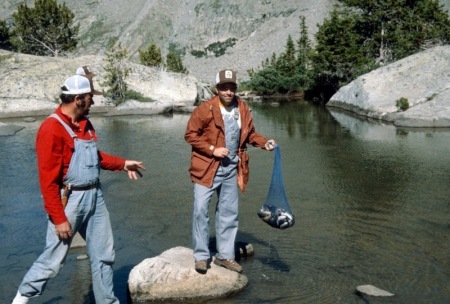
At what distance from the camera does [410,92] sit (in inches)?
1072

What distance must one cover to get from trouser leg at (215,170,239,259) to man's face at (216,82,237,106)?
2.84 ft

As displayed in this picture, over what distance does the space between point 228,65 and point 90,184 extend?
71.8 m

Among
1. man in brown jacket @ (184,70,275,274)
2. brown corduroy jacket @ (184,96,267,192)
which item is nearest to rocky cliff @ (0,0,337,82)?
man in brown jacket @ (184,70,275,274)

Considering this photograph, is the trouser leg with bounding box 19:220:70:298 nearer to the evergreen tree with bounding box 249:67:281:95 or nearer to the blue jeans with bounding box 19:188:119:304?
the blue jeans with bounding box 19:188:119:304

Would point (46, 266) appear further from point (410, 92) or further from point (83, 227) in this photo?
point (410, 92)

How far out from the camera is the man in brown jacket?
20.9ft

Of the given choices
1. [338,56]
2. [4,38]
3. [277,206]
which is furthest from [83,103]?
[4,38]

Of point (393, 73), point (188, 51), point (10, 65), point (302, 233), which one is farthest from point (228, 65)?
point (302, 233)

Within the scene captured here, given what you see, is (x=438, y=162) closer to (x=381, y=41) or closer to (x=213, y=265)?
(x=213, y=265)

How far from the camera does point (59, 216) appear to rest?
4.91 m

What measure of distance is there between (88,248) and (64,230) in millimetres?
508

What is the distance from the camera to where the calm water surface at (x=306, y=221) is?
22.4 ft

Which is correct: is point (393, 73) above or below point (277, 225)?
above

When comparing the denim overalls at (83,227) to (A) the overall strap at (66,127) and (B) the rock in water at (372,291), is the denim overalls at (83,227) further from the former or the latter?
(B) the rock in water at (372,291)
